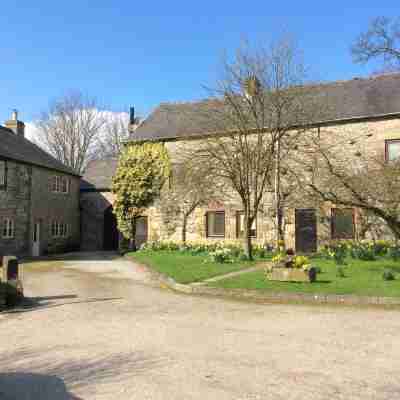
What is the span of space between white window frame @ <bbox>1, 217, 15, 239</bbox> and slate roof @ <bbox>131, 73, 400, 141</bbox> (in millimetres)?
8988

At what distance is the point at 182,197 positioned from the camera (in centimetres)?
2538

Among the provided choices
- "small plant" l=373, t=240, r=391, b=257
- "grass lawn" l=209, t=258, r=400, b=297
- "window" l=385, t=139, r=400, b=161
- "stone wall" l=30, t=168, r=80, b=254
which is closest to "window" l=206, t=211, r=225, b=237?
"small plant" l=373, t=240, r=391, b=257

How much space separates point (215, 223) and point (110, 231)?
9.11 m

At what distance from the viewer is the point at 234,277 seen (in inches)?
530


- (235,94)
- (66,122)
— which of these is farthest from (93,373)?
(66,122)

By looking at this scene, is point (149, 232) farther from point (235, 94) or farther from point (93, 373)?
point (93, 373)

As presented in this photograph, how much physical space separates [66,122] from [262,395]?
158ft

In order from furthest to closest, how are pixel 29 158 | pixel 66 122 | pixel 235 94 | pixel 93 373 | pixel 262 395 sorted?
pixel 66 122 → pixel 29 158 → pixel 235 94 → pixel 93 373 → pixel 262 395

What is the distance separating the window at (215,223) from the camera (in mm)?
24547

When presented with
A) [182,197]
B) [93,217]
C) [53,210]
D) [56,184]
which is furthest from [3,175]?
[182,197]

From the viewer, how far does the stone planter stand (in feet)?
40.3

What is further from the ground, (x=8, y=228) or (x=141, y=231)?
(x=8, y=228)

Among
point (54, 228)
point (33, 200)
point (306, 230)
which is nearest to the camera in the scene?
point (306, 230)

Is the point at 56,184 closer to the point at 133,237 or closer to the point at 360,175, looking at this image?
the point at 133,237
